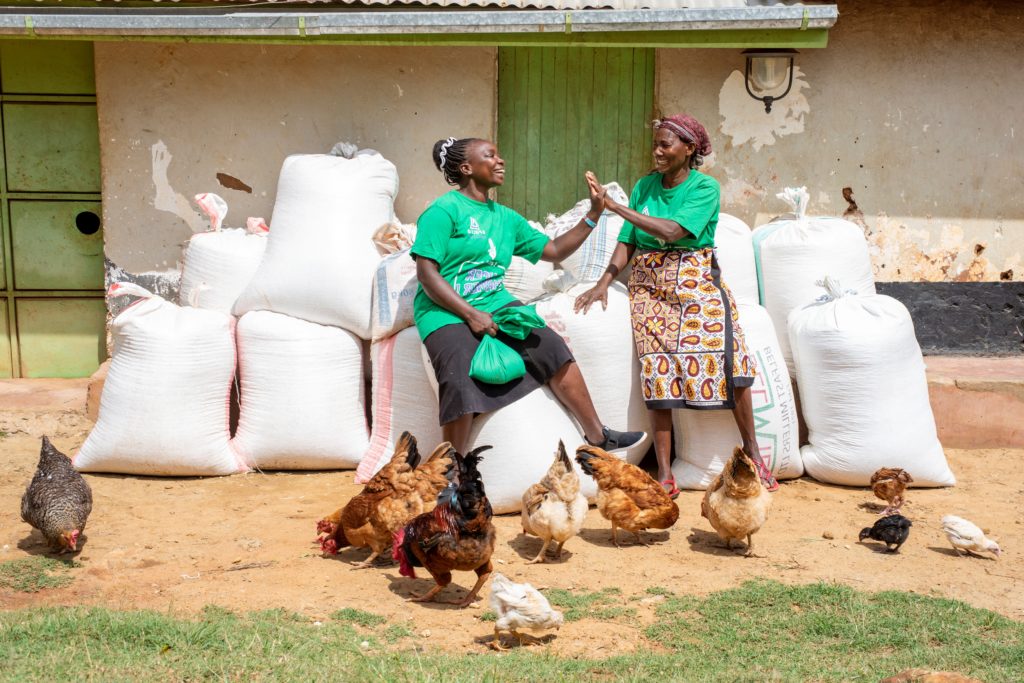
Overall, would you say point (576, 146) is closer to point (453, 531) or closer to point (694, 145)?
point (694, 145)

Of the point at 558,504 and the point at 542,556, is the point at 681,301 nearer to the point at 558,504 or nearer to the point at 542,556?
the point at 558,504

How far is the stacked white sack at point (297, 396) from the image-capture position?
5883 mm

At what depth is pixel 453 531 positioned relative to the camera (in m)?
4.11

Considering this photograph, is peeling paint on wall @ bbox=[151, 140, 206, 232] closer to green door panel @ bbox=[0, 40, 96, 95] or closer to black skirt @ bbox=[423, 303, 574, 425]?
green door panel @ bbox=[0, 40, 96, 95]

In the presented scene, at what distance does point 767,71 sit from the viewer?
6758 millimetres

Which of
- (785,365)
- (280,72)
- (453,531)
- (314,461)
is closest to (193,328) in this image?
(314,461)

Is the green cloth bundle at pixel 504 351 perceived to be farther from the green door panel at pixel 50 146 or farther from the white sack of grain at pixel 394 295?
the green door panel at pixel 50 146

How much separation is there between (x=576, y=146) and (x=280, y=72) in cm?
198

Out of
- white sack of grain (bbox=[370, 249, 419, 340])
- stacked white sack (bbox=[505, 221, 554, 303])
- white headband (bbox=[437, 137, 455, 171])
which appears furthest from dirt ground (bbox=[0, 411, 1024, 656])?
white headband (bbox=[437, 137, 455, 171])

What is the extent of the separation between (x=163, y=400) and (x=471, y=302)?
1.83 m

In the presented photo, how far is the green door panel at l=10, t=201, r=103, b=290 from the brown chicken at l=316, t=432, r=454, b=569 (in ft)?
10.9

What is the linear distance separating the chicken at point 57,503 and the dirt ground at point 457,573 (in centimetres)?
17

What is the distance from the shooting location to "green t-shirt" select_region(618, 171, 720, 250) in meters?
5.43

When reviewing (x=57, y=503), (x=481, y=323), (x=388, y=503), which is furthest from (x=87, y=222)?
(x=388, y=503)
